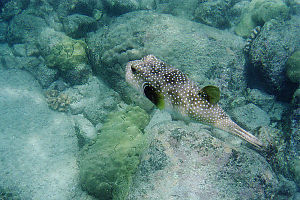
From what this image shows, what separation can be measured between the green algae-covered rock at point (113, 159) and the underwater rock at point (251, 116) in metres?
3.18

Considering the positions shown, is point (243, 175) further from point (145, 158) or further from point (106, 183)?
point (106, 183)

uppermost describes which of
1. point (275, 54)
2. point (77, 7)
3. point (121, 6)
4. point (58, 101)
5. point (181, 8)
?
point (181, 8)

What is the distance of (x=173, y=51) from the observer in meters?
5.85

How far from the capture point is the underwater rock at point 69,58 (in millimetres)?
6910

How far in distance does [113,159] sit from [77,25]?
6387 mm

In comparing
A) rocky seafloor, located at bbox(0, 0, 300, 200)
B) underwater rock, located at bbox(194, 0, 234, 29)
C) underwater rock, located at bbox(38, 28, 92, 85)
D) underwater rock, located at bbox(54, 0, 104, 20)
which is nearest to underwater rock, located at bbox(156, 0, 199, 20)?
rocky seafloor, located at bbox(0, 0, 300, 200)

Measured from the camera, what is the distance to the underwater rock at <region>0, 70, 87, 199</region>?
466 centimetres

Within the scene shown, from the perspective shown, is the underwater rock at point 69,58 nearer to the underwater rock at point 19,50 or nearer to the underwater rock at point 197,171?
the underwater rock at point 19,50

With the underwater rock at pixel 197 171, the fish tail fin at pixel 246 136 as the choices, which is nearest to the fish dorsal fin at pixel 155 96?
the fish tail fin at pixel 246 136

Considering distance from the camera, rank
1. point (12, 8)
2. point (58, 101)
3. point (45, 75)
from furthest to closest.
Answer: point (12, 8), point (45, 75), point (58, 101)

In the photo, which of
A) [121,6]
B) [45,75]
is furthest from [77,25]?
[45,75]

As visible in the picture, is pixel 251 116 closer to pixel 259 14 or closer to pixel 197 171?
pixel 197 171

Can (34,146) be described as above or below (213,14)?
below

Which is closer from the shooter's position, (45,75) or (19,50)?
(45,75)
